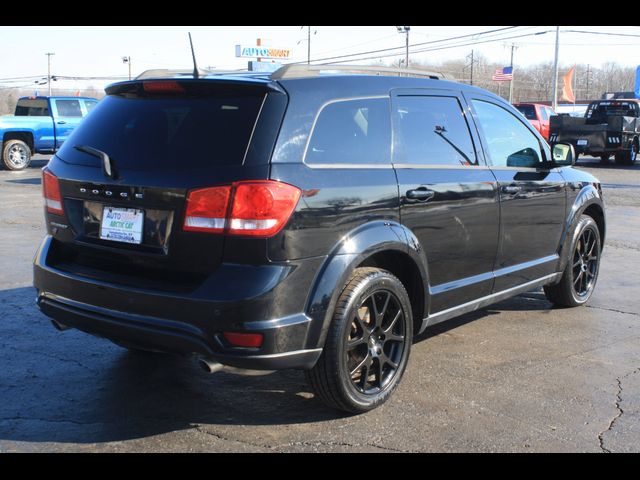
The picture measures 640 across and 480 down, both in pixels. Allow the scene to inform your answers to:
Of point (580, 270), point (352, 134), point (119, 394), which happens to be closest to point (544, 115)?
point (580, 270)

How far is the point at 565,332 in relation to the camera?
548 centimetres

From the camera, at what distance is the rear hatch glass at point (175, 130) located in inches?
136

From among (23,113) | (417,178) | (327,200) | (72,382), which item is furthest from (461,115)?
(23,113)

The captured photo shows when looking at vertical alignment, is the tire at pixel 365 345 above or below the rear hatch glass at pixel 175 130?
below

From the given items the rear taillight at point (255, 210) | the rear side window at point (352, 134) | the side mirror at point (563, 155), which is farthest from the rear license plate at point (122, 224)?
the side mirror at point (563, 155)

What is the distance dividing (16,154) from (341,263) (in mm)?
19755

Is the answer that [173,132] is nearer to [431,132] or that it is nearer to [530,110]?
[431,132]

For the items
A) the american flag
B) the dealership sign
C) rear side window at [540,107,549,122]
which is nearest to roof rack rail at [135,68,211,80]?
rear side window at [540,107,549,122]

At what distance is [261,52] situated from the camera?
246 ft

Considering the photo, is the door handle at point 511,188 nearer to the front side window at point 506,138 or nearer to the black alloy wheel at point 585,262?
the front side window at point 506,138

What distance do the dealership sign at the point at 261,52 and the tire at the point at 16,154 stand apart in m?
55.3

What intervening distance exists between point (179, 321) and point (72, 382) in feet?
4.37

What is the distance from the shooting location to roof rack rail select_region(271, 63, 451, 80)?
3711 mm

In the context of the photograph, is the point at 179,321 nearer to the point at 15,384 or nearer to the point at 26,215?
the point at 15,384
